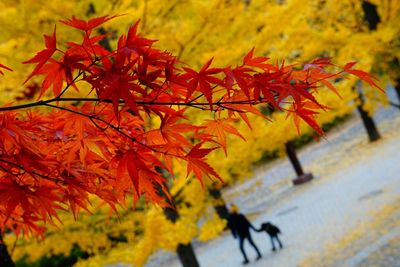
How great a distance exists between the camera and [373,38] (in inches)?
345

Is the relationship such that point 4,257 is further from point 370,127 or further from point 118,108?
point 370,127

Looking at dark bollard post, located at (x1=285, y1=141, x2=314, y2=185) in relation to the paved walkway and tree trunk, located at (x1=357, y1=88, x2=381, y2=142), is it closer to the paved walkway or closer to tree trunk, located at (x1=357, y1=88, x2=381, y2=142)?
the paved walkway

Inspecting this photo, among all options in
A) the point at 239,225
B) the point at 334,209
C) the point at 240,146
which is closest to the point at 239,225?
the point at 239,225

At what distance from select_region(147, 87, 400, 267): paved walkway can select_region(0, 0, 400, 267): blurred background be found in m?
0.05

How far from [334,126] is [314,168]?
7746 millimetres

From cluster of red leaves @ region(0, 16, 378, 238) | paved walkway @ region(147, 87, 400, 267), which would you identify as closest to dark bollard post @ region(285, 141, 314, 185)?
paved walkway @ region(147, 87, 400, 267)

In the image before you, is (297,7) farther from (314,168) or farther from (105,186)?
(314,168)

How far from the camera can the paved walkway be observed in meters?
8.62

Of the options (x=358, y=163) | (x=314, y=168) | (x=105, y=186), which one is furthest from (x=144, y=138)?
(x=314, y=168)

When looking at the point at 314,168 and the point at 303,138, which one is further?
the point at 303,138

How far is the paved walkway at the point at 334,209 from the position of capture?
862 cm

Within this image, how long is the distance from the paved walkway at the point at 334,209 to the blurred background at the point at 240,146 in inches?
1.9

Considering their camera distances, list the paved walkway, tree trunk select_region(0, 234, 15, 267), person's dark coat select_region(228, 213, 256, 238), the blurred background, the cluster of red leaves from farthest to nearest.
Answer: person's dark coat select_region(228, 213, 256, 238) < the paved walkway < the blurred background < tree trunk select_region(0, 234, 15, 267) < the cluster of red leaves

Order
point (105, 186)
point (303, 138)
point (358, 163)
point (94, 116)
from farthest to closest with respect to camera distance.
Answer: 1. point (303, 138)
2. point (358, 163)
3. point (105, 186)
4. point (94, 116)
